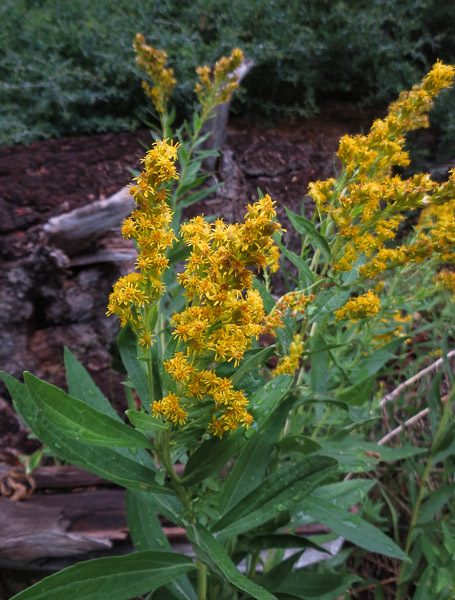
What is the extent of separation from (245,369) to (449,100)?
510cm

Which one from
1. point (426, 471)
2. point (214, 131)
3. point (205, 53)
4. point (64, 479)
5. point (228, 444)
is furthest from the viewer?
point (205, 53)

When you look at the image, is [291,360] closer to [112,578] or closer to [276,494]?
[276,494]

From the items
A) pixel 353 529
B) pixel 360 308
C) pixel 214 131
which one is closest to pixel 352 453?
pixel 353 529

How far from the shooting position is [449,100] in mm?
4859

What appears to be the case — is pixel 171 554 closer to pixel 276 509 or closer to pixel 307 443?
pixel 276 509

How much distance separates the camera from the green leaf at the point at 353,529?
1.24 meters

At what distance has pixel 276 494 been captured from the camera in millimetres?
1060

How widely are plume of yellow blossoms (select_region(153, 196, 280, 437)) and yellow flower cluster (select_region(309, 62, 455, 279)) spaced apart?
1.60 feet

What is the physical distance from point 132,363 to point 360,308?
62cm

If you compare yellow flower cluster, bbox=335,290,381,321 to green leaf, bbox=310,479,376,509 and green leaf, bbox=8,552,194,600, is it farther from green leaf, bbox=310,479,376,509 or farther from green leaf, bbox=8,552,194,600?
green leaf, bbox=8,552,194,600

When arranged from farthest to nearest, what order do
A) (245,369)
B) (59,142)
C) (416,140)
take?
1. (416,140)
2. (59,142)
3. (245,369)

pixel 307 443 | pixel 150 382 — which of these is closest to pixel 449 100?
pixel 307 443

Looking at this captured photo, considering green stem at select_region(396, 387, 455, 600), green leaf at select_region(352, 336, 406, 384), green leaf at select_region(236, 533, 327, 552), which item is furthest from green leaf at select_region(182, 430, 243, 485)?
green stem at select_region(396, 387, 455, 600)

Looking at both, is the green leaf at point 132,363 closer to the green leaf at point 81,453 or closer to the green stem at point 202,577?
the green leaf at point 81,453
